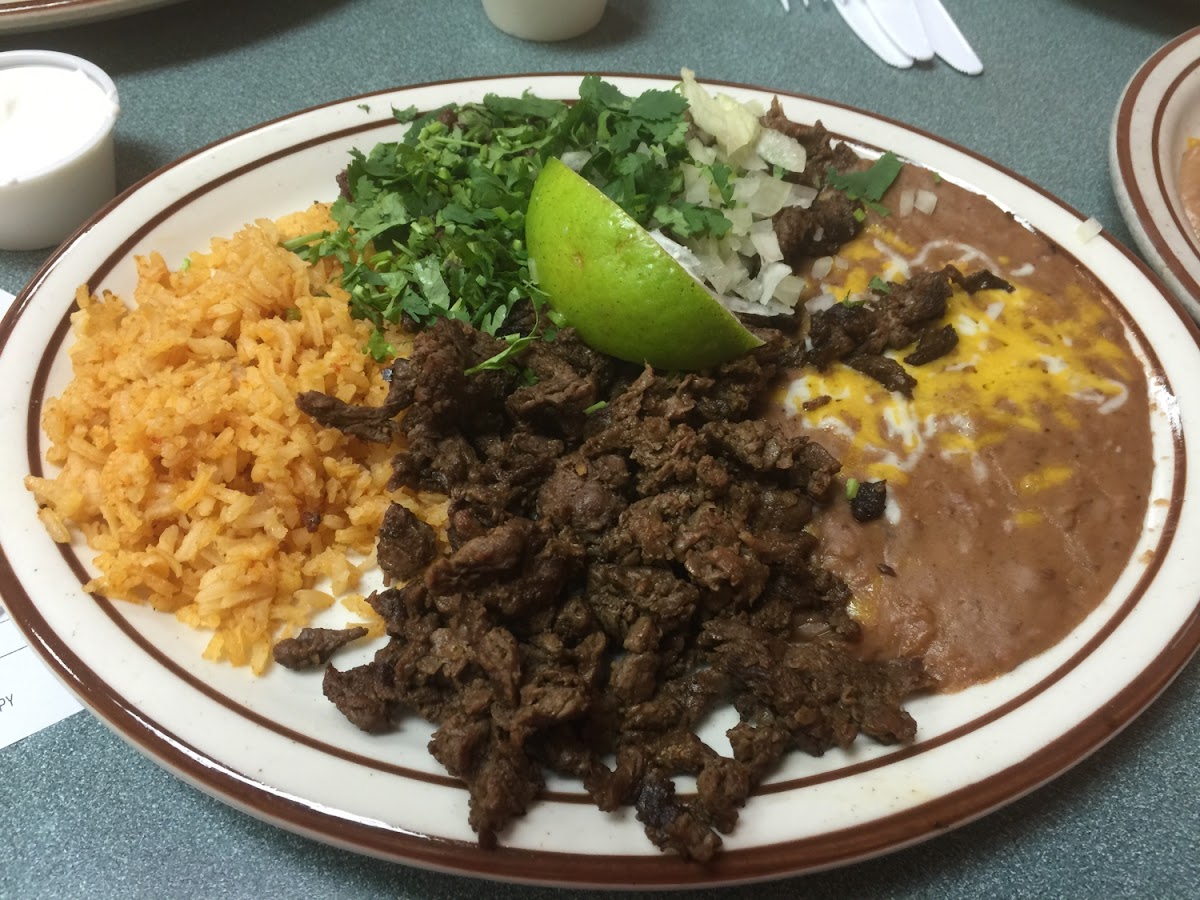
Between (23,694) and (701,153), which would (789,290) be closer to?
(701,153)

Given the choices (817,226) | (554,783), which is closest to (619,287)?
(817,226)

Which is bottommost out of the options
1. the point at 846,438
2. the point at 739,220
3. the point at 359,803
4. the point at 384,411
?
the point at 359,803

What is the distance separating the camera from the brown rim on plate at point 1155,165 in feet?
8.71

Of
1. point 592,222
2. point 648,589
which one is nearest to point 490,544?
point 648,589

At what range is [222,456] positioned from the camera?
2070mm

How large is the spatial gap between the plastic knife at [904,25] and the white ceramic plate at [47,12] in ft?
11.1

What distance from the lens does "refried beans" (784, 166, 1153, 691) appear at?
2.03 m

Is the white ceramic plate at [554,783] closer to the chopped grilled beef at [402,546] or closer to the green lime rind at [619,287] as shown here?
the chopped grilled beef at [402,546]

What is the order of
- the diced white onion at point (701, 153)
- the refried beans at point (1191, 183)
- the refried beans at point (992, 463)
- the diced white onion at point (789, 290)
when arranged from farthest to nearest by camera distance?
the refried beans at point (1191, 183), the diced white onion at point (701, 153), the diced white onion at point (789, 290), the refried beans at point (992, 463)

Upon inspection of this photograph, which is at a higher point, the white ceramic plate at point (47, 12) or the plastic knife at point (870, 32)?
the plastic knife at point (870, 32)

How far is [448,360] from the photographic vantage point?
2.11 metres

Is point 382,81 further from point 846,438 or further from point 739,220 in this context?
point 846,438

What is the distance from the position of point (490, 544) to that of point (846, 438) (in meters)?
1.07

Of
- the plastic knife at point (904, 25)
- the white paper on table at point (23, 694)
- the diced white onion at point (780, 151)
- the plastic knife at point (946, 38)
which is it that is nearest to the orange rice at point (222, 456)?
the white paper on table at point (23, 694)
